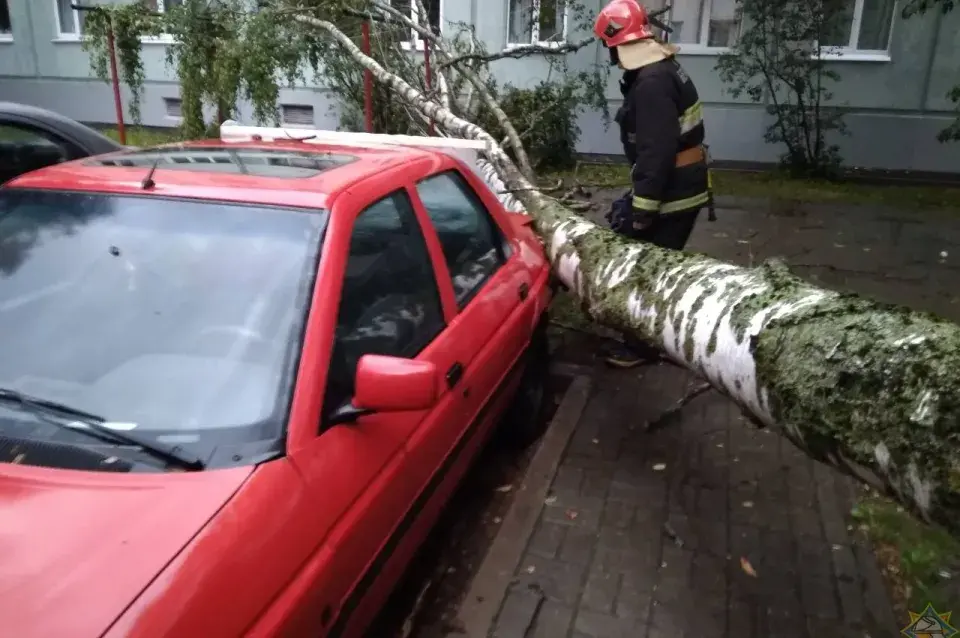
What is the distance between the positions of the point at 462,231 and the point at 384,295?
0.93m

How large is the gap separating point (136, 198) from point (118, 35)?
31.0 ft

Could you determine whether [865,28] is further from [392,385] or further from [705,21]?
[392,385]

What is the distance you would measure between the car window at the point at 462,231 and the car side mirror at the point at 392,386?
3.43ft

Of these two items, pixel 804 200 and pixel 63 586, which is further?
pixel 804 200

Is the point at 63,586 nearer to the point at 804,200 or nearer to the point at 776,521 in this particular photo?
the point at 776,521

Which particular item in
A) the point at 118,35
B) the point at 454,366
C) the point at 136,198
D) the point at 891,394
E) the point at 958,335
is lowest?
the point at 454,366

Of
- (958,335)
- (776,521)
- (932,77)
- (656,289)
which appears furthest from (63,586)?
(932,77)

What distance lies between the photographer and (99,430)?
6.57 ft

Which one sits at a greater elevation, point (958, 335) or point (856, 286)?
point (958, 335)

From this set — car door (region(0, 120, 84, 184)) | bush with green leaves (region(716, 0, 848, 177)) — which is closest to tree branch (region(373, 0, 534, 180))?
car door (region(0, 120, 84, 184))

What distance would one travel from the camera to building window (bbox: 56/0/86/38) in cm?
1527

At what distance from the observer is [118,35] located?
34.7 ft

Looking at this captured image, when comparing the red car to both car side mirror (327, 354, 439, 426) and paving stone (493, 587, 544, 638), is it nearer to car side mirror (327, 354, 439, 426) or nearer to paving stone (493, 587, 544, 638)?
car side mirror (327, 354, 439, 426)

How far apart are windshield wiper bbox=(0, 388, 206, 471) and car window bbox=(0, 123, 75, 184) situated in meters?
3.40
